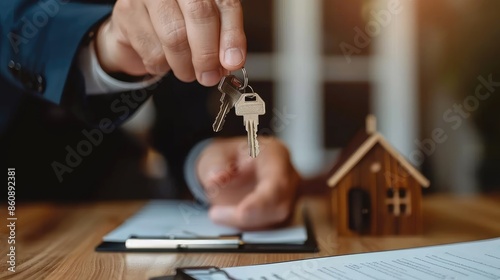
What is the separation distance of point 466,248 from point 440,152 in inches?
75.9

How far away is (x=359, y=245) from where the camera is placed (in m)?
0.67

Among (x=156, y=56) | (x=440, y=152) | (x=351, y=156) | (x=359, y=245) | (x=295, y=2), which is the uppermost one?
(x=295, y=2)

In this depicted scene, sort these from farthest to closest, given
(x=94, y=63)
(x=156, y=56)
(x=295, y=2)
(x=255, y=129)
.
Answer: (x=295, y=2), (x=94, y=63), (x=156, y=56), (x=255, y=129)

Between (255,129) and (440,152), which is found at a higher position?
(255,129)

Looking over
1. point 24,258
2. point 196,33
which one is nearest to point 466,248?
point 196,33

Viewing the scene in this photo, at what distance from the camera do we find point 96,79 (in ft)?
3.02

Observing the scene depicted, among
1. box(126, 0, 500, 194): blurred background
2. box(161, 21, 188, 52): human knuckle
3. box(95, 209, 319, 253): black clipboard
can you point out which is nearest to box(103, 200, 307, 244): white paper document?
box(95, 209, 319, 253): black clipboard

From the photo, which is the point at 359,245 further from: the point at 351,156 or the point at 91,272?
the point at 91,272

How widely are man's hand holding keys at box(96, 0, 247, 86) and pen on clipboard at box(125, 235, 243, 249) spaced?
Result: 0.19 metres

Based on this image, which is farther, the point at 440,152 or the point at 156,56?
the point at 440,152

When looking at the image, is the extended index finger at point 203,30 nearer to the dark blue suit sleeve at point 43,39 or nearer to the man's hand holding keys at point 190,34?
the man's hand holding keys at point 190,34

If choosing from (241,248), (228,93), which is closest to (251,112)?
(228,93)

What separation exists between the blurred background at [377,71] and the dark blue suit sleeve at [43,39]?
137 cm

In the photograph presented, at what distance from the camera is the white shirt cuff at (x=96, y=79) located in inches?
34.9
